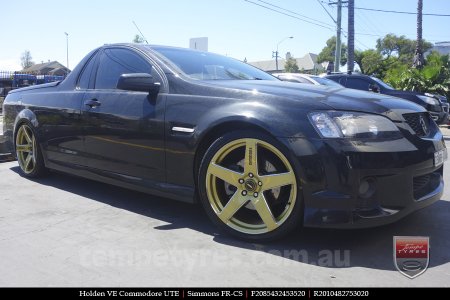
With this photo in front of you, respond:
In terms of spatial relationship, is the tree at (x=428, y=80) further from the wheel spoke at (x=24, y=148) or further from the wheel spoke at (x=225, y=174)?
the wheel spoke at (x=225, y=174)

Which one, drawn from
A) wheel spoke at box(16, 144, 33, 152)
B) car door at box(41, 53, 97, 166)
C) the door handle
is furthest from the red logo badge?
wheel spoke at box(16, 144, 33, 152)

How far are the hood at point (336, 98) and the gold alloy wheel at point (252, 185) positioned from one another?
1.40 ft

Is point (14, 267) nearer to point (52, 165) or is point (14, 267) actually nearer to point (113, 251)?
point (113, 251)

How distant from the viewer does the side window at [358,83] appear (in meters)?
11.6

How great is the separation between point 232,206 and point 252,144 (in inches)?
18.6

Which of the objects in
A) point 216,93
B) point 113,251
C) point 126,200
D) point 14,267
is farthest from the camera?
point 126,200

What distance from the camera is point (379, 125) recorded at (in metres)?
2.95

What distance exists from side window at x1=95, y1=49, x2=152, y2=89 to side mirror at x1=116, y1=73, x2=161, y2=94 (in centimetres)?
37

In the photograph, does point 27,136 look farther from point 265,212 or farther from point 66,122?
point 265,212

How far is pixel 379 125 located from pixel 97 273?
2.02 meters

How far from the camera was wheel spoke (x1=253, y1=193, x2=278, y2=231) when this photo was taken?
3037 millimetres

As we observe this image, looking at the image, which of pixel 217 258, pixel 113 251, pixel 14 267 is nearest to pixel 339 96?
pixel 217 258
